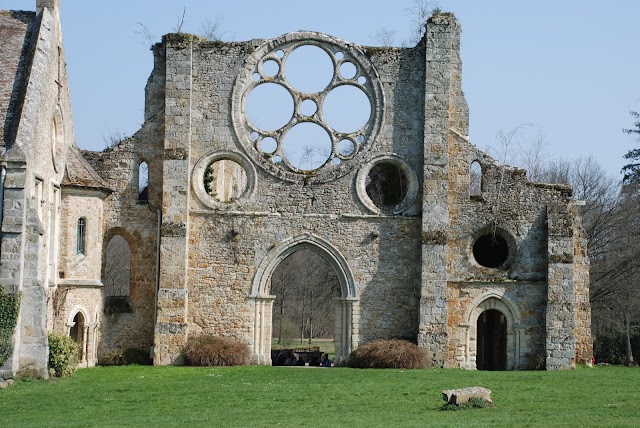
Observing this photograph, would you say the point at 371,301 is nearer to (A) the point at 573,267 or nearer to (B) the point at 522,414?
(A) the point at 573,267

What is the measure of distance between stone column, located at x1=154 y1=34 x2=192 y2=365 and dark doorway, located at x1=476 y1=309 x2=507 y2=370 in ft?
31.7

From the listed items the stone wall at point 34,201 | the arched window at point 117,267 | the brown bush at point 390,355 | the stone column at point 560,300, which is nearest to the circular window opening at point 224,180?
the stone wall at point 34,201

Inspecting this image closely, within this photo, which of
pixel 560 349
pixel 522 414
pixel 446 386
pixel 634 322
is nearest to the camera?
pixel 522 414

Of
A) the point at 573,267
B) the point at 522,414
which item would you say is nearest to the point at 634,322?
the point at 573,267

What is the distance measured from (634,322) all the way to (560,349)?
11559mm

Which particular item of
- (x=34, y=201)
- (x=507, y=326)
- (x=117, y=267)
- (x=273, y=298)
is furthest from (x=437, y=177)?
(x=117, y=267)

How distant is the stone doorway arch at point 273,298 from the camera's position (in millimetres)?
32156

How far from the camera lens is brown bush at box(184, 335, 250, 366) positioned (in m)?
31.0

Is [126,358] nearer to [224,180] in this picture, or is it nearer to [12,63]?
[12,63]

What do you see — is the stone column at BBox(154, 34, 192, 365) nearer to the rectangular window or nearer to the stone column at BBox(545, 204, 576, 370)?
the rectangular window

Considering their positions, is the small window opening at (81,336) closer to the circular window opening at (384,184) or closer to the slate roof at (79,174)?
the slate roof at (79,174)

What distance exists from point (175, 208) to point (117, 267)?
30.7 metres

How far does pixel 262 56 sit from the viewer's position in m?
32.8

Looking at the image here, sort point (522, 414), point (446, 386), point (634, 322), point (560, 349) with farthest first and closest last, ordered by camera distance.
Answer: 1. point (634, 322)
2. point (560, 349)
3. point (446, 386)
4. point (522, 414)
